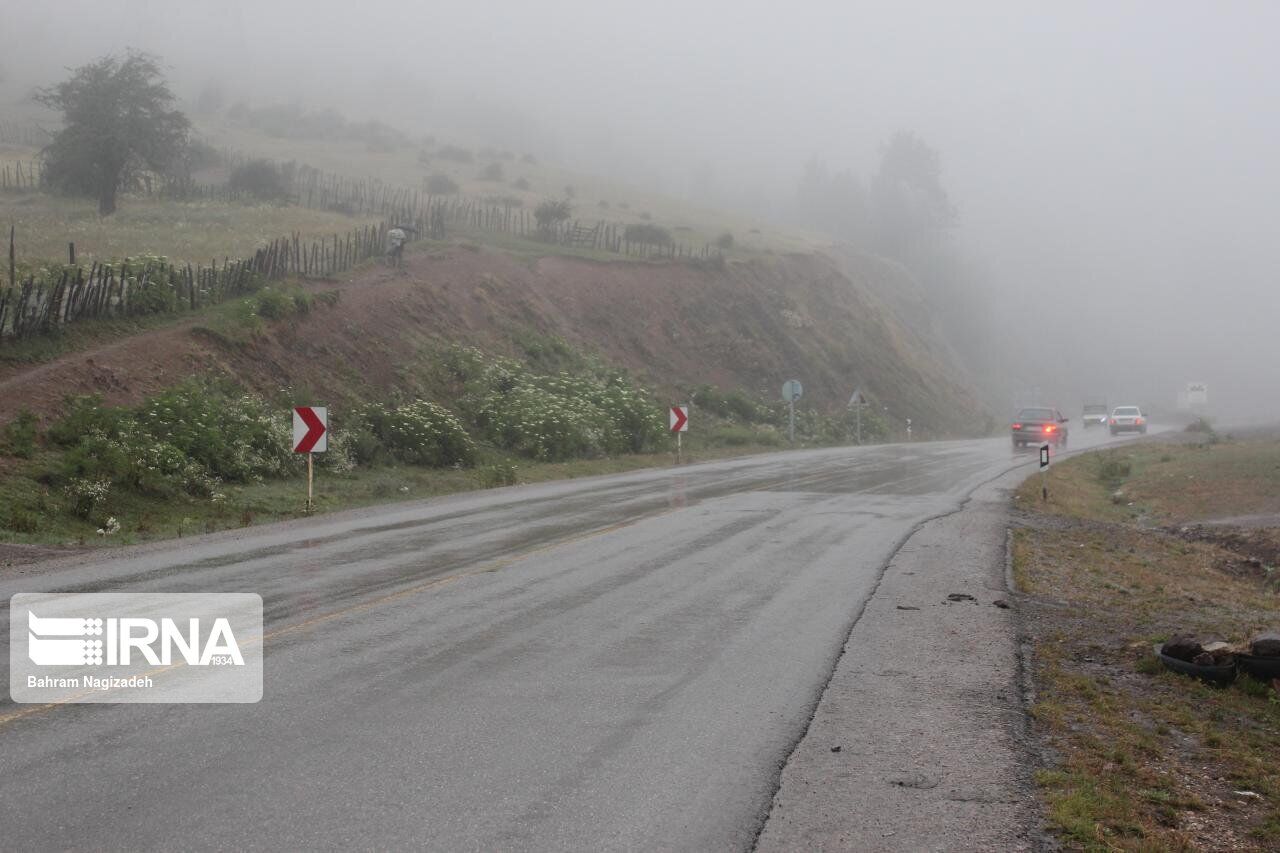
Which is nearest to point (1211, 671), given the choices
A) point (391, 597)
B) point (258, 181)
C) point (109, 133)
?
point (391, 597)

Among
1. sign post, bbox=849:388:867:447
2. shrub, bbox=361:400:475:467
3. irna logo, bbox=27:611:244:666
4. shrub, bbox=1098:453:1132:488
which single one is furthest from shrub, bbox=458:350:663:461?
irna logo, bbox=27:611:244:666

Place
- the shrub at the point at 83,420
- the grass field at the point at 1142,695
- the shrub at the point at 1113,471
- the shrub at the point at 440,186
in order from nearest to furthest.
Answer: the grass field at the point at 1142,695 < the shrub at the point at 83,420 < the shrub at the point at 1113,471 < the shrub at the point at 440,186

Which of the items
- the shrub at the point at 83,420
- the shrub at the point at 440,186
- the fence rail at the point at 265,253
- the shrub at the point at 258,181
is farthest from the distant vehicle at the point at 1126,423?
the shrub at the point at 83,420

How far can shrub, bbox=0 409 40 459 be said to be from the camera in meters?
17.8

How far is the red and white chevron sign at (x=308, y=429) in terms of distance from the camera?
20.8 meters

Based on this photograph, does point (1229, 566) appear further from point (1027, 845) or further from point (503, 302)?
point (503, 302)

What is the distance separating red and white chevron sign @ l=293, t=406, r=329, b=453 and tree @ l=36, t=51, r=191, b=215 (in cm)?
3327

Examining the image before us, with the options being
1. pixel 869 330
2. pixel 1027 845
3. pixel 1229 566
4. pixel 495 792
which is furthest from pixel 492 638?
pixel 869 330

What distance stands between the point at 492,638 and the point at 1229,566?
42.5ft

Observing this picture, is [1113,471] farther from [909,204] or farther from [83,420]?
[909,204]

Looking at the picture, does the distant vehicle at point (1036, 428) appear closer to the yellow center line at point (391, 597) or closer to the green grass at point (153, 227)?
the yellow center line at point (391, 597)

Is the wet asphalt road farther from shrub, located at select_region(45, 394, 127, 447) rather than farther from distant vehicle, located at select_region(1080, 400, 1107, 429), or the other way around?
distant vehicle, located at select_region(1080, 400, 1107, 429)

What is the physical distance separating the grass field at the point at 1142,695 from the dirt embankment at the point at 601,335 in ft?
57.0

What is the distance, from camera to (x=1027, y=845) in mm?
5062
